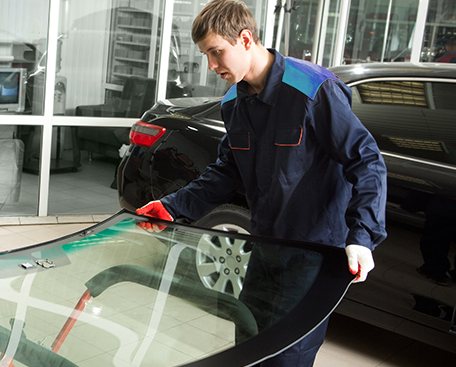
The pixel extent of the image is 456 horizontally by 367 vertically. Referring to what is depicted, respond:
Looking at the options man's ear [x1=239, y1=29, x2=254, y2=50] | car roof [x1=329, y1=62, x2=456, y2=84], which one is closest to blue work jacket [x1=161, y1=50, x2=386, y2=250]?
man's ear [x1=239, y1=29, x2=254, y2=50]

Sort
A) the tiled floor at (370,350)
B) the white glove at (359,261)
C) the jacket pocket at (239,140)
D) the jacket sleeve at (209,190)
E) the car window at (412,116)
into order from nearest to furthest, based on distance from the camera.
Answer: the white glove at (359,261) < the jacket pocket at (239,140) < the jacket sleeve at (209,190) < the car window at (412,116) < the tiled floor at (370,350)

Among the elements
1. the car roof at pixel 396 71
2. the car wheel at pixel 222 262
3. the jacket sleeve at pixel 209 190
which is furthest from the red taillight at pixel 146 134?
the car wheel at pixel 222 262

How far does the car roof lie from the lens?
7.98 ft

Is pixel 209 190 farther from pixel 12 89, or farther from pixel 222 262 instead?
Answer: pixel 12 89

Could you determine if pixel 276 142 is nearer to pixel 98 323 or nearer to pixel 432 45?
pixel 98 323

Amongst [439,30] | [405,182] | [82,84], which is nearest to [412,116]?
[405,182]

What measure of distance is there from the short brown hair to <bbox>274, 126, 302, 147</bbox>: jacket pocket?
0.92ft

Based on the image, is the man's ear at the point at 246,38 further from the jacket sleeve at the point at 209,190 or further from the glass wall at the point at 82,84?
the glass wall at the point at 82,84

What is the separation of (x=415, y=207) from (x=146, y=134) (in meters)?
1.46

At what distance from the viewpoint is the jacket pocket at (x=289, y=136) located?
1513 mm

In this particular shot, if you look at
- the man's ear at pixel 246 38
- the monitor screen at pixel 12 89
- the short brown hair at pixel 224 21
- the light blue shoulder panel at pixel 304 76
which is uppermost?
the short brown hair at pixel 224 21

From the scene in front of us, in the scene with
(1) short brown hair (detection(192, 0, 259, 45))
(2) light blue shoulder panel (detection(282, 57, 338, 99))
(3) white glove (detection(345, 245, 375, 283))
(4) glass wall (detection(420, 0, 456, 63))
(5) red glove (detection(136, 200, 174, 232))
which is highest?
(4) glass wall (detection(420, 0, 456, 63))

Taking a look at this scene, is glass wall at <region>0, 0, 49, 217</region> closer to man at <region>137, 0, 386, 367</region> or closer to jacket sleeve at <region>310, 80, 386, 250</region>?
man at <region>137, 0, 386, 367</region>

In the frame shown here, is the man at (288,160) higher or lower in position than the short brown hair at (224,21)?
lower
